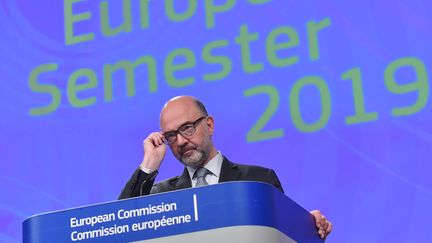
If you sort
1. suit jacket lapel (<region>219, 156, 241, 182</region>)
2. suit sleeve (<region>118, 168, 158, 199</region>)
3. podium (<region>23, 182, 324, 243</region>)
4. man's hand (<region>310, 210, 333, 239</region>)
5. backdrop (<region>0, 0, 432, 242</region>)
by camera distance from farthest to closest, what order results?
1. backdrop (<region>0, 0, 432, 242</region>)
2. suit jacket lapel (<region>219, 156, 241, 182</region>)
3. suit sleeve (<region>118, 168, 158, 199</region>)
4. man's hand (<region>310, 210, 333, 239</region>)
5. podium (<region>23, 182, 324, 243</region>)

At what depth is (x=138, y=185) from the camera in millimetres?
2438

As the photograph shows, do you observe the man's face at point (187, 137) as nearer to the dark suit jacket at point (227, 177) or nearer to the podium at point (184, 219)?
the dark suit jacket at point (227, 177)

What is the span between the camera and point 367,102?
11.6 ft

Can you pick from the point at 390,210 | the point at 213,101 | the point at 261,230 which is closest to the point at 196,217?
the point at 261,230

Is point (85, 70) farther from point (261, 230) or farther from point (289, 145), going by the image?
point (261, 230)

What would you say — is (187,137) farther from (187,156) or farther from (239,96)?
(239,96)

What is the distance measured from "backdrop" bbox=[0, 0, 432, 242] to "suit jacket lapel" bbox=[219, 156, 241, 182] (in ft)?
3.16

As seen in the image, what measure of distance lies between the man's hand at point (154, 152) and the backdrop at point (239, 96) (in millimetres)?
1084

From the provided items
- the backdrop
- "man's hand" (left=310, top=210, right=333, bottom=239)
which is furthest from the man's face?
the backdrop

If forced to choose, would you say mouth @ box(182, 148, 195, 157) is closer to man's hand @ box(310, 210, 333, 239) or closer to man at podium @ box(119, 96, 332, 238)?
man at podium @ box(119, 96, 332, 238)

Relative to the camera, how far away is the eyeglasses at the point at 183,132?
2465 millimetres

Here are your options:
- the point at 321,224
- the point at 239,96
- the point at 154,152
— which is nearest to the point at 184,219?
the point at 321,224

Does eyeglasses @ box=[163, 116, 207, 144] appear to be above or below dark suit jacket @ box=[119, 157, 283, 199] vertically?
above

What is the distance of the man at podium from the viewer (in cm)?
246
